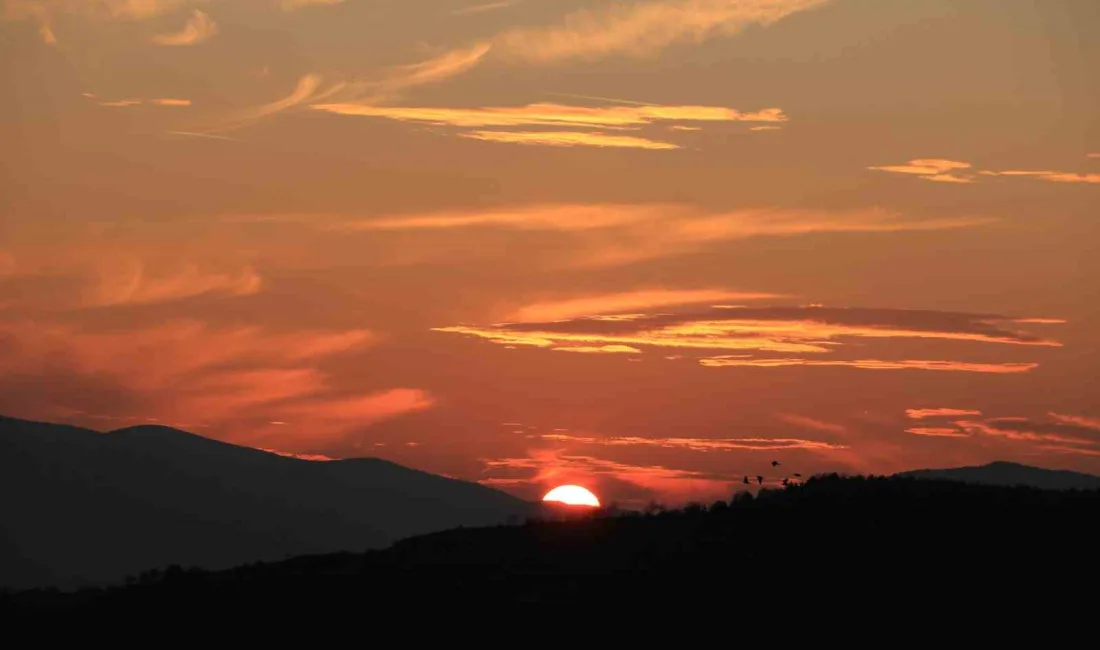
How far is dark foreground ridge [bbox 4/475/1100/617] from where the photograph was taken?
126ft

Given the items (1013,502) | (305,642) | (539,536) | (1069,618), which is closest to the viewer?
(1069,618)

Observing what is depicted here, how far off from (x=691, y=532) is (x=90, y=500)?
16588 centimetres

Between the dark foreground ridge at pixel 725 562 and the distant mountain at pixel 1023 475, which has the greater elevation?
the distant mountain at pixel 1023 475

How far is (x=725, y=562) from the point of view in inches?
1601

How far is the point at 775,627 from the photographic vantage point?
36.5m

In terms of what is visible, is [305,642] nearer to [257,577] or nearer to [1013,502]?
[257,577]

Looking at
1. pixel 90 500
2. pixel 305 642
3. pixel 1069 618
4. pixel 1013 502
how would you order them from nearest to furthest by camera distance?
pixel 1069 618, pixel 305 642, pixel 1013 502, pixel 90 500

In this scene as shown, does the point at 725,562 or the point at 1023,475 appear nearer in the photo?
the point at 725,562

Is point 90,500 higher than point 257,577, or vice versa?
point 90,500

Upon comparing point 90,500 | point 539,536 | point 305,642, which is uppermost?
point 90,500

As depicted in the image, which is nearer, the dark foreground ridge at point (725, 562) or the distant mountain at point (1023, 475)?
the dark foreground ridge at point (725, 562)

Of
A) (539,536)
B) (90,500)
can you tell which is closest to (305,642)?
(539,536)

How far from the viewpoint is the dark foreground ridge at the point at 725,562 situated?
126 feet

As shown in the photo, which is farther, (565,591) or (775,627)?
(565,591)
